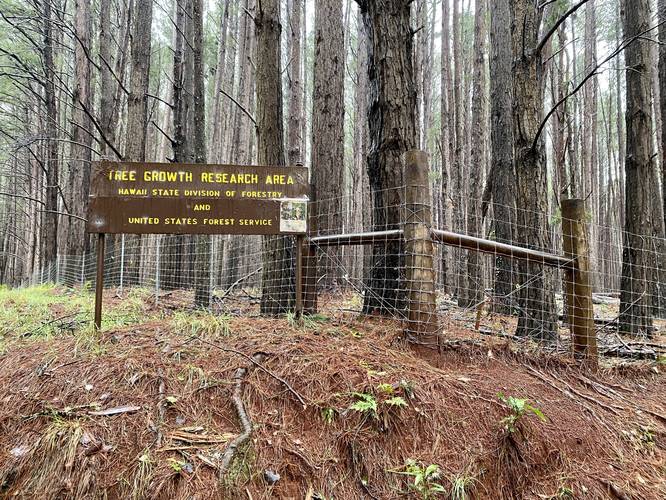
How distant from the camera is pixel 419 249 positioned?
144 inches

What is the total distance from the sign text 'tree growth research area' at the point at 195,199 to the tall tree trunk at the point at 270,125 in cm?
118

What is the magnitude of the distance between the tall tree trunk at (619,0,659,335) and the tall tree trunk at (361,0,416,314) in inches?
160

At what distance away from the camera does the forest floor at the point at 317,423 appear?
240 cm

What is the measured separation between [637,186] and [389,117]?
15.2 feet

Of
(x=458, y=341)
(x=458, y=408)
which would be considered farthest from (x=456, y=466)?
(x=458, y=341)

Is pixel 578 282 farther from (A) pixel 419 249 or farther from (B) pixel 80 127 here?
(B) pixel 80 127

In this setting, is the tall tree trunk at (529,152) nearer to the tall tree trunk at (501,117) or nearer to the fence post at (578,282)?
the fence post at (578,282)

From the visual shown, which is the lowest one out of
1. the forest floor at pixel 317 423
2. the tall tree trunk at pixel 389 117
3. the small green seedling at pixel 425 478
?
the small green seedling at pixel 425 478

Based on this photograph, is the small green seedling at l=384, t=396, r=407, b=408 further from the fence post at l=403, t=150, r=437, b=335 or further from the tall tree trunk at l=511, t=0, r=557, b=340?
the tall tree trunk at l=511, t=0, r=557, b=340

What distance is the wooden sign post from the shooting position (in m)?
4.21

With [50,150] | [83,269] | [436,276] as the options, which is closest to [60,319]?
[436,276]

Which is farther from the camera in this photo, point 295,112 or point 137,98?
point 137,98

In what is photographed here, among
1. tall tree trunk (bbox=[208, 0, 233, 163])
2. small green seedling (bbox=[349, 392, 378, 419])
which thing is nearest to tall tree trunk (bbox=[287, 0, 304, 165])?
small green seedling (bbox=[349, 392, 378, 419])

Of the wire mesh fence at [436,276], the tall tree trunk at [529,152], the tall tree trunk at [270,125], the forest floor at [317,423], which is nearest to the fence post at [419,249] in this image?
the wire mesh fence at [436,276]
